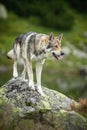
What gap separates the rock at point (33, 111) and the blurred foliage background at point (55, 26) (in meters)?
54.1

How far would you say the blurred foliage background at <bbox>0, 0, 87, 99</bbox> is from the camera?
265 ft

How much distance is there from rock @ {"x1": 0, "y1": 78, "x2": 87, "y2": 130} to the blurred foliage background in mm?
54141

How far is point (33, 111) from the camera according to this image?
721 inches

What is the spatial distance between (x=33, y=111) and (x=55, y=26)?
88.9 m

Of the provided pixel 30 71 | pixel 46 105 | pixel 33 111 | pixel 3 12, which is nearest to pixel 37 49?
pixel 30 71

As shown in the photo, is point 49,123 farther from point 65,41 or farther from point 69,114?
point 65,41

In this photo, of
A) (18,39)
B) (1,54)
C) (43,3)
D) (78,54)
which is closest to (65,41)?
(78,54)

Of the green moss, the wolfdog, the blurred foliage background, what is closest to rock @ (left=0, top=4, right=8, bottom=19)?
the blurred foliage background

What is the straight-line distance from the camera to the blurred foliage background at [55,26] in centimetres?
8075

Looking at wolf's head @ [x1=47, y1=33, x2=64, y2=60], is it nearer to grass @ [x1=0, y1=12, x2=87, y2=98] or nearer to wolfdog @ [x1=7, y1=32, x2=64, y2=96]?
wolfdog @ [x1=7, y1=32, x2=64, y2=96]

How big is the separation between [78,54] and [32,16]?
23379mm

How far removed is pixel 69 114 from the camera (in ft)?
59.5

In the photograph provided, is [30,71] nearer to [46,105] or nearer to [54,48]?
[46,105]

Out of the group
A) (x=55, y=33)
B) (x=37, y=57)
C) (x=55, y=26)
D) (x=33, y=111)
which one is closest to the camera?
(x=33, y=111)
